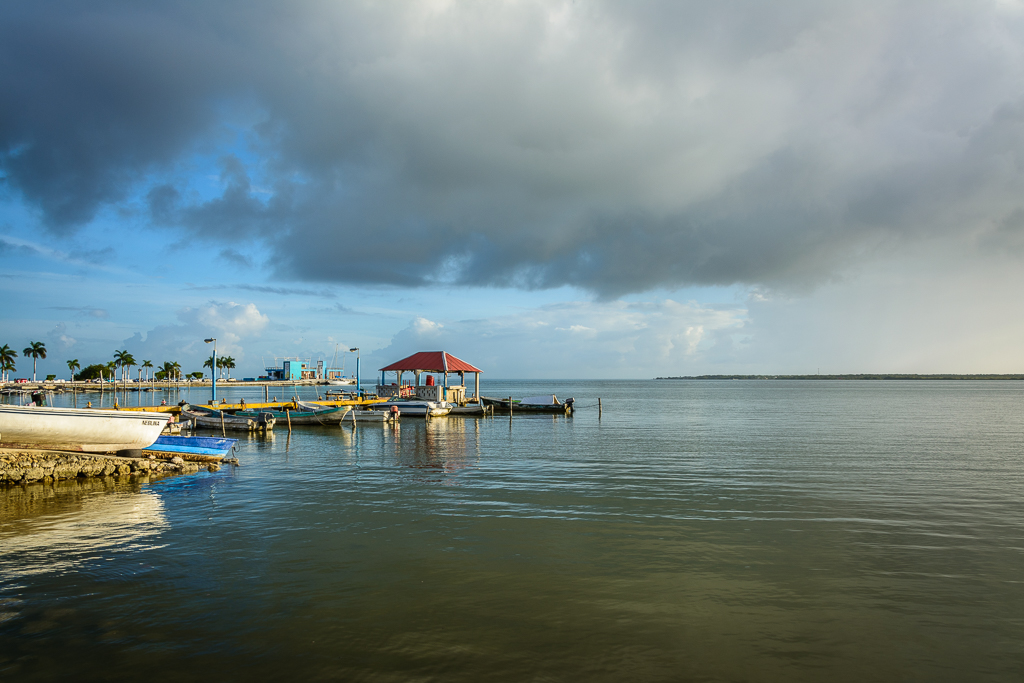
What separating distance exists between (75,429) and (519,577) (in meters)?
22.3

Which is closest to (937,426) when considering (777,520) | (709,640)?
(777,520)

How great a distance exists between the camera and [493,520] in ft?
51.9

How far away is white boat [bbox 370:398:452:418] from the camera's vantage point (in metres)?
54.0

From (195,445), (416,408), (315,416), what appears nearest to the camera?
(195,445)

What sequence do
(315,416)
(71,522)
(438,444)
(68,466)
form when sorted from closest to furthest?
1. (71,522)
2. (68,466)
3. (438,444)
4. (315,416)

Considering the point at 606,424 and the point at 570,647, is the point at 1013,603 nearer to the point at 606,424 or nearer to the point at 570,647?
the point at 570,647

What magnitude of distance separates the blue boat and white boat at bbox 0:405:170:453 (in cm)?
90

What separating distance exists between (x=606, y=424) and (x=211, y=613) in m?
43.4

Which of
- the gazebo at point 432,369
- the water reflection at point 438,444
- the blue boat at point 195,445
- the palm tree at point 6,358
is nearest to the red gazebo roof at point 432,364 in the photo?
the gazebo at point 432,369

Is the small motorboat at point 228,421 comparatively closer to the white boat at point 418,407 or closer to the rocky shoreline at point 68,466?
the white boat at point 418,407

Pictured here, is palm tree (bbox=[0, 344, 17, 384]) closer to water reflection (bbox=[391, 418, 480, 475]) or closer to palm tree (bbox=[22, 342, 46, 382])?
palm tree (bbox=[22, 342, 46, 382])

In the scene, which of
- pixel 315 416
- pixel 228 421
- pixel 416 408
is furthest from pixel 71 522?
pixel 416 408

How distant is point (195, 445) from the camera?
26.4 meters

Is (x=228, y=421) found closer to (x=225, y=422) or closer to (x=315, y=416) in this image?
(x=225, y=422)
